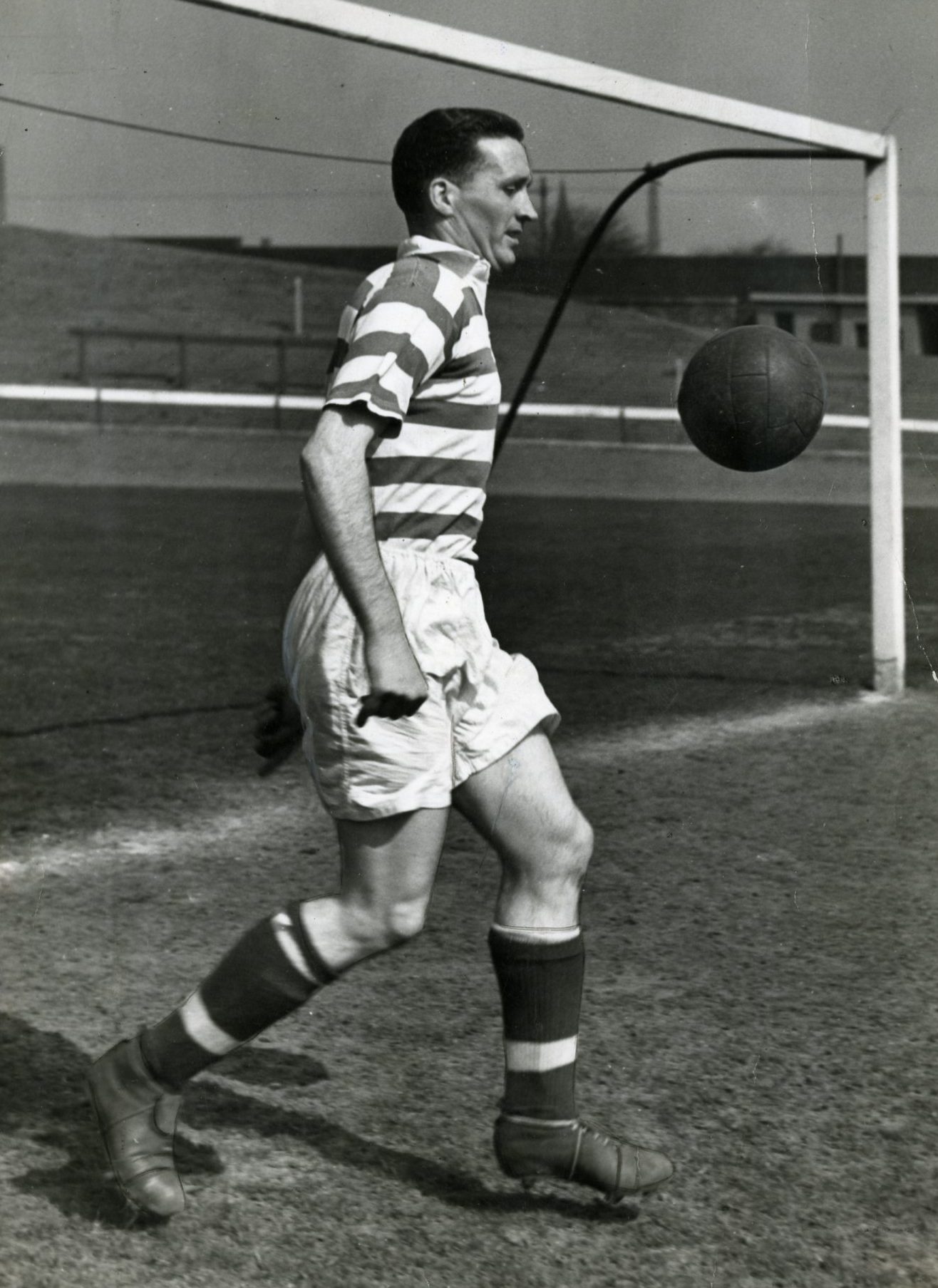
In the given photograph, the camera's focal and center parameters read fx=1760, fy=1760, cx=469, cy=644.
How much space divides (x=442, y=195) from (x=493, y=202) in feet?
0.26

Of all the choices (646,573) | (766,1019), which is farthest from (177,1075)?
(646,573)

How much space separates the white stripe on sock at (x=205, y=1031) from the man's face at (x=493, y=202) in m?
1.24

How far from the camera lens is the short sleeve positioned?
2.49m

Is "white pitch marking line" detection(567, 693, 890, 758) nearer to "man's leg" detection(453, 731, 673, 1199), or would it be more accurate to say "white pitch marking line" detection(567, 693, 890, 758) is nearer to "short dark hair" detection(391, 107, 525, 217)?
"man's leg" detection(453, 731, 673, 1199)

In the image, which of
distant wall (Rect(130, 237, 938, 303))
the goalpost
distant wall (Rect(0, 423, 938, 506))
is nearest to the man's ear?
the goalpost

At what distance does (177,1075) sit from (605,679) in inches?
212

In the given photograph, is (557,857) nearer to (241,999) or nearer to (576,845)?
(576,845)

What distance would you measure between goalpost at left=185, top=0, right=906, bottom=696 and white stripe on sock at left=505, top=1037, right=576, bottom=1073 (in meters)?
2.97

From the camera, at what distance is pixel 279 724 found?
3.00 meters

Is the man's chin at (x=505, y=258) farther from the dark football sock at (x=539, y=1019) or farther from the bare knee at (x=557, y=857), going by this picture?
Result: the dark football sock at (x=539, y=1019)

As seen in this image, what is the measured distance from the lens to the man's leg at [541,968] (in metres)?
2.69

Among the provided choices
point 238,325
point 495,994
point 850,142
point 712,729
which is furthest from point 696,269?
point 495,994

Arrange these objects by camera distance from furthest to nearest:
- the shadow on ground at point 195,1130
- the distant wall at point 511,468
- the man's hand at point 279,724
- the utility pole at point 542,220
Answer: the distant wall at point 511,468 → the utility pole at point 542,220 → the man's hand at point 279,724 → the shadow on ground at point 195,1130

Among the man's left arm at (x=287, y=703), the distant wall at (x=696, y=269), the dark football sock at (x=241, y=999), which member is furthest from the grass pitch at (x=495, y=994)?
the distant wall at (x=696, y=269)
